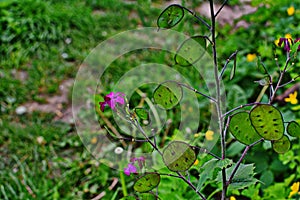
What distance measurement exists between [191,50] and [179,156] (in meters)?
0.25

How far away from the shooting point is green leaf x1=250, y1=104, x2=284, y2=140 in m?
0.83

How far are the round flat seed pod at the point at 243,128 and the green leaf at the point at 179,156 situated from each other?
0.10m

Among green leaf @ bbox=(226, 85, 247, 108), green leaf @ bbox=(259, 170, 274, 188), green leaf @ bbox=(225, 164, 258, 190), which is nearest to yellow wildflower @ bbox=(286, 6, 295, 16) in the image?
green leaf @ bbox=(226, 85, 247, 108)

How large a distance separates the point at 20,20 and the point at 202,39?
2.43 m

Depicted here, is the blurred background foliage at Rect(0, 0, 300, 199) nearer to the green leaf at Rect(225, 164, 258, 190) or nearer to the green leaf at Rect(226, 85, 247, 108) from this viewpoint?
the green leaf at Rect(226, 85, 247, 108)

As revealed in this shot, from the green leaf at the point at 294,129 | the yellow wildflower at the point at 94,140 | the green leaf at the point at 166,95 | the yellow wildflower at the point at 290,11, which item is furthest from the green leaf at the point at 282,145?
the yellow wildflower at the point at 290,11

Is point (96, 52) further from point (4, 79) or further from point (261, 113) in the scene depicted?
point (261, 113)

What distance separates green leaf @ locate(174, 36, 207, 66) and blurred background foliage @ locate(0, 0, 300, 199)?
312mm

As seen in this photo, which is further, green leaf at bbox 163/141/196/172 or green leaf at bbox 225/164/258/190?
green leaf at bbox 225/164/258/190

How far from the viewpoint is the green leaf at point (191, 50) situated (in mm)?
985

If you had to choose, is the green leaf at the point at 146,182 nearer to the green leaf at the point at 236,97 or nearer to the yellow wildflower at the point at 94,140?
the green leaf at the point at 236,97

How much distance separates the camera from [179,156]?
0.92m

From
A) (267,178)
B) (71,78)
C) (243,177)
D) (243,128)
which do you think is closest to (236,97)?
(267,178)

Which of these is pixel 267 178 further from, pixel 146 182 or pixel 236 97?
pixel 146 182
